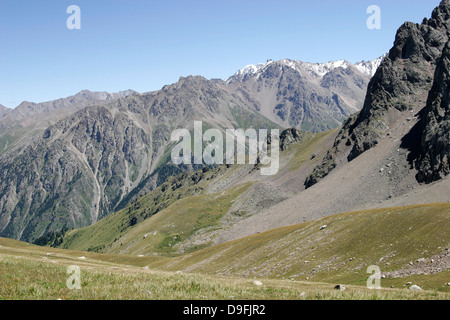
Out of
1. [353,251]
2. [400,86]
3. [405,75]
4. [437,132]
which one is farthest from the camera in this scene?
[405,75]

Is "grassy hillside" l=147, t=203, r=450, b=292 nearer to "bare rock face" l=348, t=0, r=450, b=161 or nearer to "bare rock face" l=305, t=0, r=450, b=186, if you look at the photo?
"bare rock face" l=305, t=0, r=450, b=186

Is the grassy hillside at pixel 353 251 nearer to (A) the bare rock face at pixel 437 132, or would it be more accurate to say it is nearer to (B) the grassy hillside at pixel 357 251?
(B) the grassy hillside at pixel 357 251

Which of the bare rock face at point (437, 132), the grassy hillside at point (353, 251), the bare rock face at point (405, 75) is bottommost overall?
the grassy hillside at point (353, 251)

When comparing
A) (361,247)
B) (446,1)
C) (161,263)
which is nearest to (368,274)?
(361,247)

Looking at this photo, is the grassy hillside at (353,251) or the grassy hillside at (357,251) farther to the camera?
the grassy hillside at (353,251)

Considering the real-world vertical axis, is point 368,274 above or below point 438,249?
below

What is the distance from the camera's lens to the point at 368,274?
52406 millimetres

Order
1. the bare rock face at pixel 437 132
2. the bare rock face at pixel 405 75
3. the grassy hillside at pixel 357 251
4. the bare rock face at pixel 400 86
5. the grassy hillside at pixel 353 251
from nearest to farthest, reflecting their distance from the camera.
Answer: the grassy hillside at pixel 357 251, the grassy hillside at pixel 353 251, the bare rock face at pixel 437 132, the bare rock face at pixel 400 86, the bare rock face at pixel 405 75

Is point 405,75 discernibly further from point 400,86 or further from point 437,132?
point 437,132

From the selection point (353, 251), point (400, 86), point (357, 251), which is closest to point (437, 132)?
point (400, 86)

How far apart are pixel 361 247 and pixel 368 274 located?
42.2ft

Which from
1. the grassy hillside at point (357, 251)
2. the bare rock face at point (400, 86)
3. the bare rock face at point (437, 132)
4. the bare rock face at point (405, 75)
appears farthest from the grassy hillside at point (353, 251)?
the bare rock face at point (405, 75)

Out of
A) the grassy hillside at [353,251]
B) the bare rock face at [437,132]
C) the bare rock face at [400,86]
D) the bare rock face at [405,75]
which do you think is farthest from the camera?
the bare rock face at [405,75]
